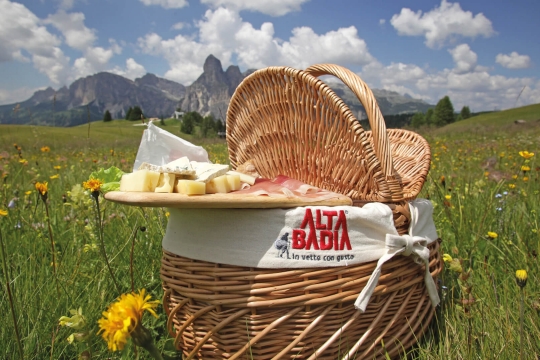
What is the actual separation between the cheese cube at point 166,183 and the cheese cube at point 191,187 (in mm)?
32

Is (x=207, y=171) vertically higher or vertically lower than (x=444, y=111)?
lower

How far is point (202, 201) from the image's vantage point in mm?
1026

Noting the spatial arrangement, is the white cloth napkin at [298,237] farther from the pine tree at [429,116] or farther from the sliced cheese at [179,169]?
the pine tree at [429,116]

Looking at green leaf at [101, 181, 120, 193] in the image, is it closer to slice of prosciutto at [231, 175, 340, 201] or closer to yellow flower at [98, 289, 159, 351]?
slice of prosciutto at [231, 175, 340, 201]

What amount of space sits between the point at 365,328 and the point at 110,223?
1426 mm

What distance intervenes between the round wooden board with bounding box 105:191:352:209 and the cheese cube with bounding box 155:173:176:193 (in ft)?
0.24

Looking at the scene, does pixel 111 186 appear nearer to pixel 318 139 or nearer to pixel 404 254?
pixel 318 139

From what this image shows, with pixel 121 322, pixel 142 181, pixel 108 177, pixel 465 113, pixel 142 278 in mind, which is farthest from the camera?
pixel 465 113

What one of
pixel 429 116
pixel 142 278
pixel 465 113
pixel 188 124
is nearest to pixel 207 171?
pixel 142 278

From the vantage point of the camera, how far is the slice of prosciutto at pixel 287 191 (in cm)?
116

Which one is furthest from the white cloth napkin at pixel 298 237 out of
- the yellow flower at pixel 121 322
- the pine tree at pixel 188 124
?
the pine tree at pixel 188 124

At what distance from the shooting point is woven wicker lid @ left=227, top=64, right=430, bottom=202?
1.28m

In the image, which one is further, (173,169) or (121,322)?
(173,169)

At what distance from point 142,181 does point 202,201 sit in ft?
0.72
